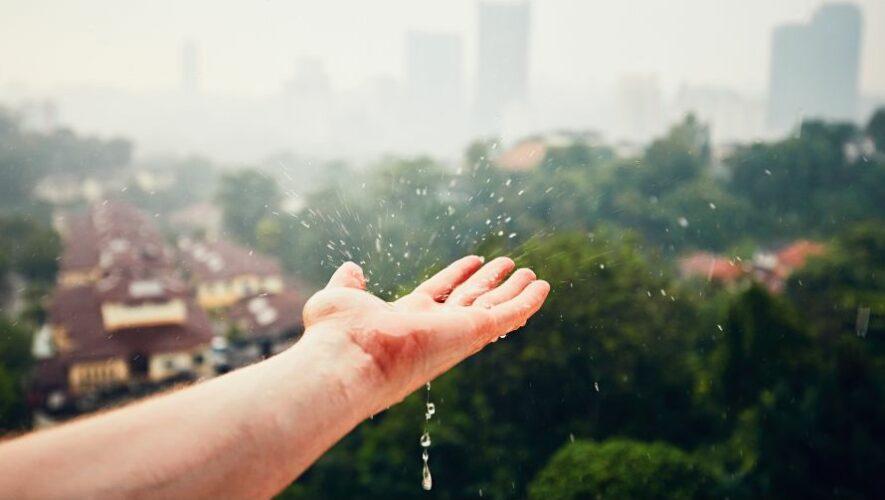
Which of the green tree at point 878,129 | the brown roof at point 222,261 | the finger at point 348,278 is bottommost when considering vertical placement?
the brown roof at point 222,261

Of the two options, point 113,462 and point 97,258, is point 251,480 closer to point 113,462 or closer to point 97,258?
point 113,462

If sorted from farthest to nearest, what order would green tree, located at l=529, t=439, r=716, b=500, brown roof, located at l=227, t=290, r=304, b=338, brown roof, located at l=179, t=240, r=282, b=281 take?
brown roof, located at l=179, t=240, r=282, b=281
brown roof, located at l=227, t=290, r=304, b=338
green tree, located at l=529, t=439, r=716, b=500

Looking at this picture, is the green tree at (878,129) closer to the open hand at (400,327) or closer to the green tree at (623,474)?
the green tree at (623,474)

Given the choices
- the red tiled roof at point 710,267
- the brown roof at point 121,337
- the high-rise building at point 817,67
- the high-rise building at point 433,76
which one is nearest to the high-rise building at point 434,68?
the high-rise building at point 433,76

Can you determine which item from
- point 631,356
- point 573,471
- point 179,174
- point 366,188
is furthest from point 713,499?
point 179,174

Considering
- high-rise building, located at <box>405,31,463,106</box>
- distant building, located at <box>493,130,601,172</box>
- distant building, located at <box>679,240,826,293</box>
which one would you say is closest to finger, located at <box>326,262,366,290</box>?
distant building, located at <box>679,240,826,293</box>

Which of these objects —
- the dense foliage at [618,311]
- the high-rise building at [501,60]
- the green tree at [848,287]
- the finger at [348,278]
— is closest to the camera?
the finger at [348,278]

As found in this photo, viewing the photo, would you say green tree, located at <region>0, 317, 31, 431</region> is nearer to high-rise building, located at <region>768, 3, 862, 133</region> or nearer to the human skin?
the human skin
